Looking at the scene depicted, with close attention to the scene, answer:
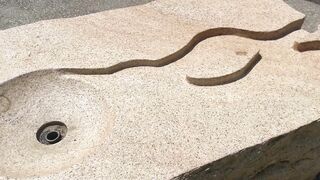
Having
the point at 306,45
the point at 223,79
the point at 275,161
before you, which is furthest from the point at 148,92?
the point at 306,45

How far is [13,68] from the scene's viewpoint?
12.8 ft

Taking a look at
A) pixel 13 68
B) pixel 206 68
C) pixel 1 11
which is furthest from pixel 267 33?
pixel 1 11

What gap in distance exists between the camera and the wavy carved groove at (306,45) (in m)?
4.04

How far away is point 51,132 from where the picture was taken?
3789 mm

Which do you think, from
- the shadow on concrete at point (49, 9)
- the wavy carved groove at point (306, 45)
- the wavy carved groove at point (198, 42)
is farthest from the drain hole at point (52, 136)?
the wavy carved groove at point (306, 45)

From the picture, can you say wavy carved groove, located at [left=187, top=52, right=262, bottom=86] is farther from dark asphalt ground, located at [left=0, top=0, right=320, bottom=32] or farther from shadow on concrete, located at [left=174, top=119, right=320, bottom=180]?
dark asphalt ground, located at [left=0, top=0, right=320, bottom=32]

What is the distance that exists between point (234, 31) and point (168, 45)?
690mm

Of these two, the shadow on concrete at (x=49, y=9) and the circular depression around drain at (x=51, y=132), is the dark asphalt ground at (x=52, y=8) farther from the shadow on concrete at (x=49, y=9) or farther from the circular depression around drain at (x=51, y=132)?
the circular depression around drain at (x=51, y=132)

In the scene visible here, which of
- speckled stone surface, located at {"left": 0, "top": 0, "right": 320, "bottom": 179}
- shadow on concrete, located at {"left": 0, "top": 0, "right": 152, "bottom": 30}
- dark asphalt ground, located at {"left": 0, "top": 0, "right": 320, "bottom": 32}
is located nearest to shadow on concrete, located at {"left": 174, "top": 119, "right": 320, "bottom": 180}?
speckled stone surface, located at {"left": 0, "top": 0, "right": 320, "bottom": 179}

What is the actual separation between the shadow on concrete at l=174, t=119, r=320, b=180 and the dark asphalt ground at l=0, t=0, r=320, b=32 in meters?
2.27

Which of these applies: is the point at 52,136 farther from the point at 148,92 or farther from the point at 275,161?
the point at 275,161

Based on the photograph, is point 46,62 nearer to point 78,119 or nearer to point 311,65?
point 78,119

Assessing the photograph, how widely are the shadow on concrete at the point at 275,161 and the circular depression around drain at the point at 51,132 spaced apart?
4.21 feet

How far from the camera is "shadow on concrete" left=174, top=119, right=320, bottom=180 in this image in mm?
3135
